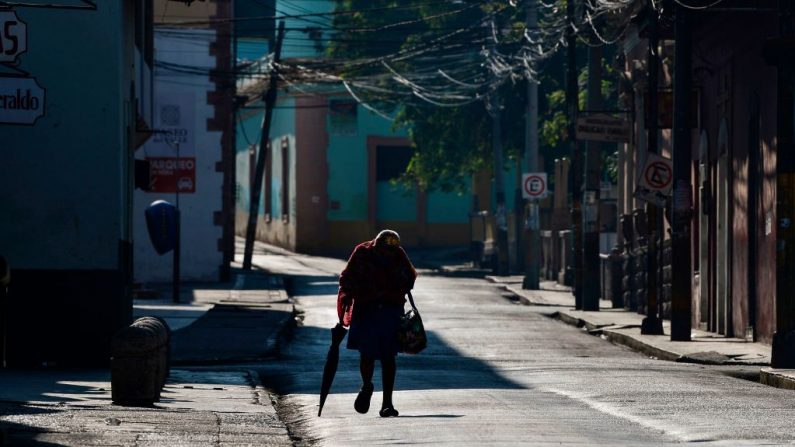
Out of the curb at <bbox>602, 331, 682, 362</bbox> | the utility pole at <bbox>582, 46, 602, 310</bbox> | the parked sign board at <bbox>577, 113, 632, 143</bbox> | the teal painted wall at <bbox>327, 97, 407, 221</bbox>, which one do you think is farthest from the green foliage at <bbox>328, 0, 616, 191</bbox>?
the curb at <bbox>602, 331, 682, 362</bbox>

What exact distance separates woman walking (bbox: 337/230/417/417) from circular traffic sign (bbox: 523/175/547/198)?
87.0ft

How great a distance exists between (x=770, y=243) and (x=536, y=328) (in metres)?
6.16

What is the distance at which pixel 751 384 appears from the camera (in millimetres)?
17812

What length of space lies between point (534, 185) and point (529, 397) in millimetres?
25128

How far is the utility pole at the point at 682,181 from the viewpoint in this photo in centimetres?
2441

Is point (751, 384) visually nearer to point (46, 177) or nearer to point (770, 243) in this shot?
point (770, 243)

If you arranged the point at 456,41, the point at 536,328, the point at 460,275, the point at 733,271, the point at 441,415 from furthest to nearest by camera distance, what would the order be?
the point at 456,41 < the point at 460,275 < the point at 536,328 < the point at 733,271 < the point at 441,415

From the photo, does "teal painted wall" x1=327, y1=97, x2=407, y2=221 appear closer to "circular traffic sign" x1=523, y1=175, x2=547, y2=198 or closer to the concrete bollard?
"circular traffic sign" x1=523, y1=175, x2=547, y2=198

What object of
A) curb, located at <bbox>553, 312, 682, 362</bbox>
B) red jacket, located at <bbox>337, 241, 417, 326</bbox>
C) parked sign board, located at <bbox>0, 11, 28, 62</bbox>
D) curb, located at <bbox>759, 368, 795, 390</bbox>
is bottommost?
curb, located at <bbox>553, 312, 682, 362</bbox>

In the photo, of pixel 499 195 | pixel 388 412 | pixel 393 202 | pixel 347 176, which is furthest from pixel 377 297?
pixel 393 202

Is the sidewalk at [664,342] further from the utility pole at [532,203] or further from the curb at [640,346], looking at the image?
the utility pole at [532,203]

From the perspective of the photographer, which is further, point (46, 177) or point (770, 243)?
point (770, 243)

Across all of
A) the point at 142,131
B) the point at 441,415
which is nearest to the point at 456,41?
the point at 142,131

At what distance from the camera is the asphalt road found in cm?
1212
